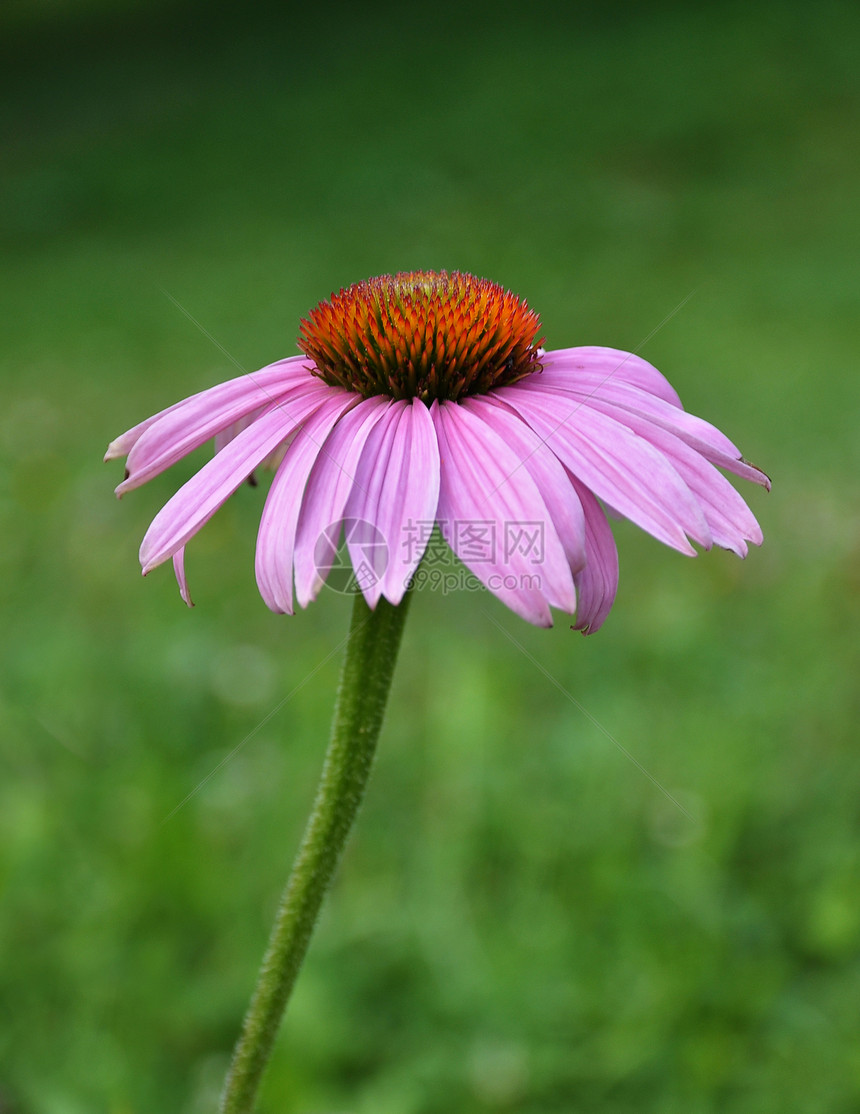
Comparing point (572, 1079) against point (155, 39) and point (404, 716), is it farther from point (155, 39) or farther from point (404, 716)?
point (155, 39)

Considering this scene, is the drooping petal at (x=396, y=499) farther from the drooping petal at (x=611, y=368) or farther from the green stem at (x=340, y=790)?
the drooping petal at (x=611, y=368)

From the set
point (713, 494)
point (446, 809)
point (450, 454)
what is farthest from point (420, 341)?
point (446, 809)

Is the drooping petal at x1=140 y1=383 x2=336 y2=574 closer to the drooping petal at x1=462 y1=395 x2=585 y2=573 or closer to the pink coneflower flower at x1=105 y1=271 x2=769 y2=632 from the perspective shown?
the pink coneflower flower at x1=105 y1=271 x2=769 y2=632

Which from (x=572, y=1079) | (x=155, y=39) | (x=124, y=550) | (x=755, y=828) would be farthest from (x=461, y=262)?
(x=155, y=39)

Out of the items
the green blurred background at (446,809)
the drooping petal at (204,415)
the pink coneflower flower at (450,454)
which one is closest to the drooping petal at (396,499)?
the pink coneflower flower at (450,454)

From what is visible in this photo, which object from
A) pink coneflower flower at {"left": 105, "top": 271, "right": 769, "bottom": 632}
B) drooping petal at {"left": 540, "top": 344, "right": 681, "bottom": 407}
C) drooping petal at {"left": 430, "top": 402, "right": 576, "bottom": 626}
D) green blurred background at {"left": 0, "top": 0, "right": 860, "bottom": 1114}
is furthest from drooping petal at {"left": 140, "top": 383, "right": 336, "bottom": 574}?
green blurred background at {"left": 0, "top": 0, "right": 860, "bottom": 1114}

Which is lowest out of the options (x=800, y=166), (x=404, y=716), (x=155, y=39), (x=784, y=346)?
(x=404, y=716)
